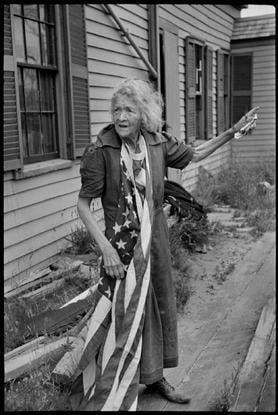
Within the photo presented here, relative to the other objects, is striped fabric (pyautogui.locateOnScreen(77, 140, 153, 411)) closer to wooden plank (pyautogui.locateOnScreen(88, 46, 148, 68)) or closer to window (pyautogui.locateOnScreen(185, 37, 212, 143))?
wooden plank (pyautogui.locateOnScreen(88, 46, 148, 68))

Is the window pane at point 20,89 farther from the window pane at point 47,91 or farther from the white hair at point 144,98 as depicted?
the white hair at point 144,98

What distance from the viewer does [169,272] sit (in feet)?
9.20

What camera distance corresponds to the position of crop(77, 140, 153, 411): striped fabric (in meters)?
2.58

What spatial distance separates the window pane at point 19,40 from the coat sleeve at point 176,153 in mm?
2347

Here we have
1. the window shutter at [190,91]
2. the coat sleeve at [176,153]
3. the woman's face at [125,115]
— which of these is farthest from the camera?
the window shutter at [190,91]

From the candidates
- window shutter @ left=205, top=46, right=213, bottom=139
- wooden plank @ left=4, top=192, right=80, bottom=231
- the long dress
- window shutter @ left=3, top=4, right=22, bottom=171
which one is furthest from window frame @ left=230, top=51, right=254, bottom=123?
the long dress

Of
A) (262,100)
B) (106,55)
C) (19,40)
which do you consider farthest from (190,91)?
(19,40)

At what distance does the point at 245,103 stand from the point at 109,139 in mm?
11479

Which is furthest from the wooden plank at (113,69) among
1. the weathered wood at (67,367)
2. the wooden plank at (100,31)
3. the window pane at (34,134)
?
the weathered wood at (67,367)

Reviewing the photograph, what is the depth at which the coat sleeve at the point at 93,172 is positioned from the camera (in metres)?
2.56

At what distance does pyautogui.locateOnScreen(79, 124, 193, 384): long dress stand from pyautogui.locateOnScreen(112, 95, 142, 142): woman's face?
82mm

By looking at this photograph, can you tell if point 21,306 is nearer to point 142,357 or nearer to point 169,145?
point 142,357

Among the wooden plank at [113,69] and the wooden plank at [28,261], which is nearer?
the wooden plank at [28,261]

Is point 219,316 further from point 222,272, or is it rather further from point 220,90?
point 220,90
